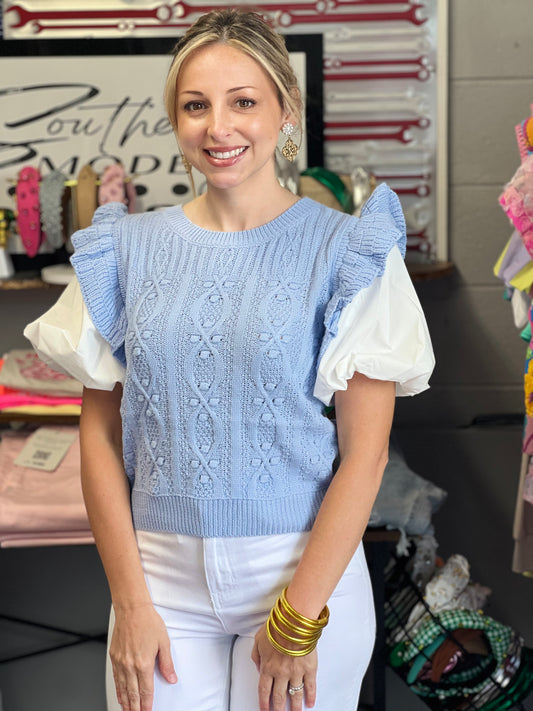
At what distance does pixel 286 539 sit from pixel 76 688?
151 cm

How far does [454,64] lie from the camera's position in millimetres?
2238

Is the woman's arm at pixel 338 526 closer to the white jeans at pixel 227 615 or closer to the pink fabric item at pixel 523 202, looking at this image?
the white jeans at pixel 227 615

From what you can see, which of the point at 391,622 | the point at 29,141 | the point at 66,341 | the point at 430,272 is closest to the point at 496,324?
the point at 430,272

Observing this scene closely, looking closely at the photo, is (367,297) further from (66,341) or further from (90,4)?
(90,4)

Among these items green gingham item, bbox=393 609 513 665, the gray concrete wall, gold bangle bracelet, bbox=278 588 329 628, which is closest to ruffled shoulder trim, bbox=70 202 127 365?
gold bangle bracelet, bbox=278 588 329 628

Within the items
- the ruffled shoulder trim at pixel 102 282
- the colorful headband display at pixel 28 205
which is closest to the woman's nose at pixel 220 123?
the ruffled shoulder trim at pixel 102 282

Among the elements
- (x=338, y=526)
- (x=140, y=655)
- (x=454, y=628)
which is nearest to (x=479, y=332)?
(x=454, y=628)

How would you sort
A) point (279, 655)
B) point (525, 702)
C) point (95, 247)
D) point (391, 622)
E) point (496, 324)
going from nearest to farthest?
point (279, 655), point (95, 247), point (391, 622), point (525, 702), point (496, 324)

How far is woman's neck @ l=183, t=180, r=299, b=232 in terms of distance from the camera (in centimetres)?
120

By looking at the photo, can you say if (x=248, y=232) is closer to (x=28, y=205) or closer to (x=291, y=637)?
(x=291, y=637)

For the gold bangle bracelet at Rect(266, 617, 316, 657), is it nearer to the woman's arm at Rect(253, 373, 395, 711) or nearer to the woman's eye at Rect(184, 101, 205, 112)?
the woman's arm at Rect(253, 373, 395, 711)

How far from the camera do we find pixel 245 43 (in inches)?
44.4

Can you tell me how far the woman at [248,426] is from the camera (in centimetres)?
111

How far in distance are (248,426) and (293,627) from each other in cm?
25
